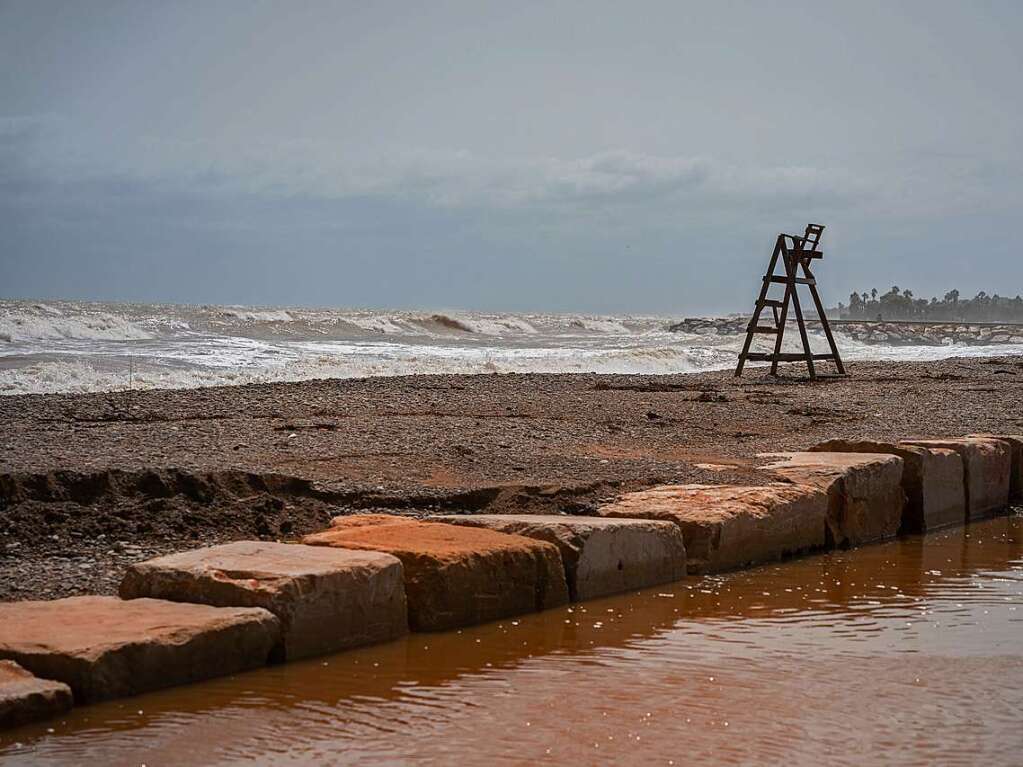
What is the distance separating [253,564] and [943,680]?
98.4 inches

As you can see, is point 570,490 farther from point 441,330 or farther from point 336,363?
point 441,330

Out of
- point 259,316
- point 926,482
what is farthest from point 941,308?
point 926,482

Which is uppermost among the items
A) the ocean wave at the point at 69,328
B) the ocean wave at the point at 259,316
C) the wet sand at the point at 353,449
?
the ocean wave at the point at 259,316

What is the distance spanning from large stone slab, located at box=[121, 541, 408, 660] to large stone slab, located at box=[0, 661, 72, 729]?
76 cm

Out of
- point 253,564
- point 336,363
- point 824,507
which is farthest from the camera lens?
point 336,363

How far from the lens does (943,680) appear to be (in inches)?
171

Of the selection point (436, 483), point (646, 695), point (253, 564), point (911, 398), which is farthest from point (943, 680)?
point (911, 398)

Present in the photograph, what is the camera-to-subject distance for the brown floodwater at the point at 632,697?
139 inches

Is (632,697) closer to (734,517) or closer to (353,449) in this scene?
(734,517)

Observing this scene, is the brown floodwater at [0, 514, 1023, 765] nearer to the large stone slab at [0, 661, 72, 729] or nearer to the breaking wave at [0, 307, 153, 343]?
the large stone slab at [0, 661, 72, 729]

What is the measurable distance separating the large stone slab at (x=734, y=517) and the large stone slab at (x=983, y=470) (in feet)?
5.88

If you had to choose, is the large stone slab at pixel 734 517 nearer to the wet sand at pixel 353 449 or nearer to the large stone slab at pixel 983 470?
the wet sand at pixel 353 449

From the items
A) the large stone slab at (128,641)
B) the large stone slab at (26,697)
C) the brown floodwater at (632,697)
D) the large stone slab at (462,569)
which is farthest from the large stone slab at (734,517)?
the large stone slab at (26,697)

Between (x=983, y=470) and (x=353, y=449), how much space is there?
4.41 meters
